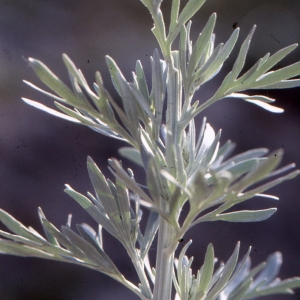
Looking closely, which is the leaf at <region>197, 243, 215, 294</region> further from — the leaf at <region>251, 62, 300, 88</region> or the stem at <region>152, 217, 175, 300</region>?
the leaf at <region>251, 62, 300, 88</region>

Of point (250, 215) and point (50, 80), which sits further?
point (250, 215)

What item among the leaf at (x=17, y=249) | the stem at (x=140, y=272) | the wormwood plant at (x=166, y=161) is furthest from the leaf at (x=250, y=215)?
the leaf at (x=17, y=249)

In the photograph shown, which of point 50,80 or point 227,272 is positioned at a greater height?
point 50,80

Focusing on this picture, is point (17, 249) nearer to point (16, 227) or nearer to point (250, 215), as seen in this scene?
point (16, 227)

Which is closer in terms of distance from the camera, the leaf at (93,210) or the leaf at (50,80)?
the leaf at (50,80)

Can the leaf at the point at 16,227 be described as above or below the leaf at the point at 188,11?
below

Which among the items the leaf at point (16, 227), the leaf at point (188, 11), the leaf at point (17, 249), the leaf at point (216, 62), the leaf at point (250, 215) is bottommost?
the leaf at point (17, 249)

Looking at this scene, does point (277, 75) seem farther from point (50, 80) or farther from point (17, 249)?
point (17, 249)

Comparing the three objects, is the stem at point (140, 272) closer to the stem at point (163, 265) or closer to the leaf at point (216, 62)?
the stem at point (163, 265)

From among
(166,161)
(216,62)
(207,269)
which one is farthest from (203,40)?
(207,269)

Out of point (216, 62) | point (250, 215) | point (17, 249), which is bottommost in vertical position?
point (17, 249)

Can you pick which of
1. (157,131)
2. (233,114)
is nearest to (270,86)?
(157,131)
